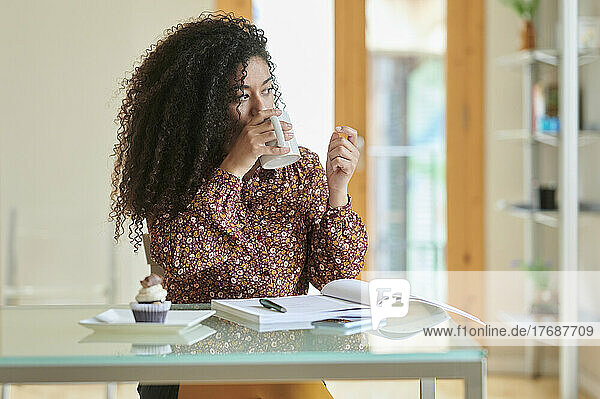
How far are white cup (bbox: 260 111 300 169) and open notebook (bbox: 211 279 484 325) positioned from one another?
0.26 metres

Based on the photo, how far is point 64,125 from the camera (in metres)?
3.53

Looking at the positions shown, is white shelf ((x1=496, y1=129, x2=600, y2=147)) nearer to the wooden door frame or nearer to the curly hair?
the wooden door frame

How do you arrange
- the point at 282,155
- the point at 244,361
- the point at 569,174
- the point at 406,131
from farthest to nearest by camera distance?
the point at 406,131, the point at 569,174, the point at 282,155, the point at 244,361

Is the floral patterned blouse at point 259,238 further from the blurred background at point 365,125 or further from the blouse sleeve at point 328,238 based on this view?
the blurred background at point 365,125

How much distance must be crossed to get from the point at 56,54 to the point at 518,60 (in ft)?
6.72

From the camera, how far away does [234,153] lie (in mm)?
1482

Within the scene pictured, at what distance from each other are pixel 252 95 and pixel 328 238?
1.07ft

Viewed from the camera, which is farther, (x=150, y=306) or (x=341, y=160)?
(x=341, y=160)

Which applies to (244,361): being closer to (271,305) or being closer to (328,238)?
(271,305)

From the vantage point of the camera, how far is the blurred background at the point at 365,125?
347 cm

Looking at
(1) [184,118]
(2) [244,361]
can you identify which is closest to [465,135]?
(1) [184,118]

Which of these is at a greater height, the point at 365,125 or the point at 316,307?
the point at 365,125

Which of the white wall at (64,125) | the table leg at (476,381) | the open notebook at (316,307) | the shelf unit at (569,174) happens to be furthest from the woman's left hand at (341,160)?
the white wall at (64,125)

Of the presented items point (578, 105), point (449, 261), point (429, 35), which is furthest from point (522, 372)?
point (429, 35)
